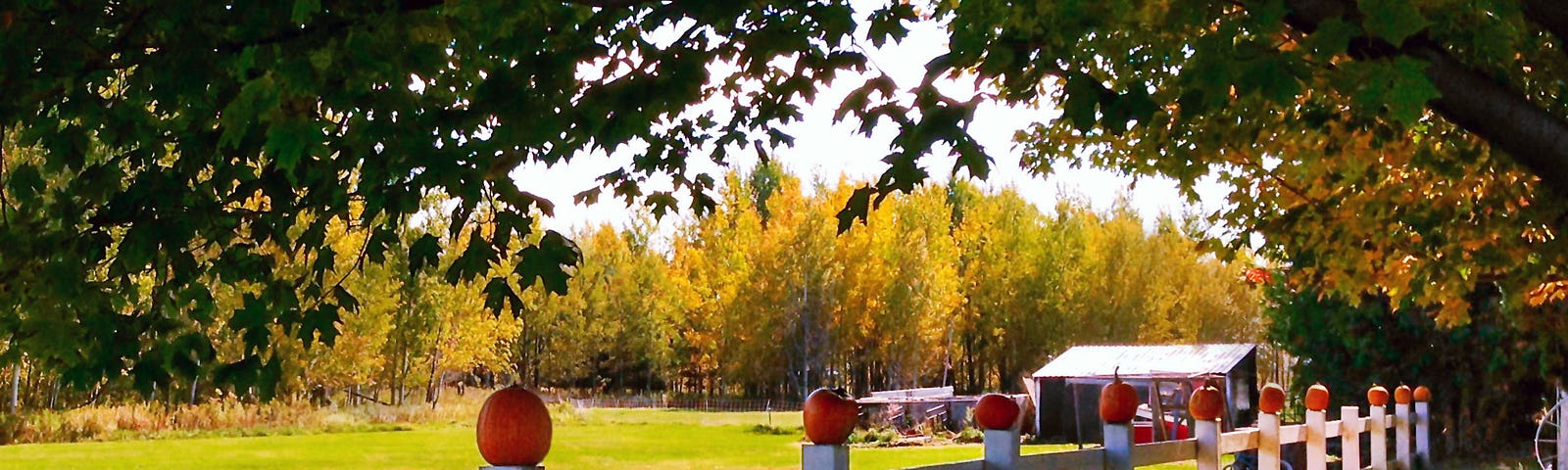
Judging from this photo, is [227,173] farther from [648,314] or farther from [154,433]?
[648,314]

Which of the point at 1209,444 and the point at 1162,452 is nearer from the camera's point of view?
the point at 1162,452

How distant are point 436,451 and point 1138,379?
13.5 meters

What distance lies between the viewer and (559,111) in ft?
14.2

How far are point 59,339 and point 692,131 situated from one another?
318 cm

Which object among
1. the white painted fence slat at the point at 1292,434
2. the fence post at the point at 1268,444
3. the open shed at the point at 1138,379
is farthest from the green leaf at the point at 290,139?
the open shed at the point at 1138,379

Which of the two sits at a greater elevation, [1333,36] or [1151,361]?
[1333,36]

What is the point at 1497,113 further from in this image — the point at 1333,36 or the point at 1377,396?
the point at 1377,396

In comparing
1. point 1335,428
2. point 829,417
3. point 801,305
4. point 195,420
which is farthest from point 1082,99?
point 801,305

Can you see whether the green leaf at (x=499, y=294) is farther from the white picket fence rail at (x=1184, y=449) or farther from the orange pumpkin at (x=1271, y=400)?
the orange pumpkin at (x=1271, y=400)

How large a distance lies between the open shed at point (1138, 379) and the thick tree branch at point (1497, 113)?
20.0 meters

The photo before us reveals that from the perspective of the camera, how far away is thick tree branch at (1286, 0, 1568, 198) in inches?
177

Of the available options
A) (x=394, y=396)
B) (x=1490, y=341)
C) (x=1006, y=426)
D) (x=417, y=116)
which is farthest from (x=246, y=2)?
(x=394, y=396)

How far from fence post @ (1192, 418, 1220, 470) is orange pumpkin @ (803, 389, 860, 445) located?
2.63 metres

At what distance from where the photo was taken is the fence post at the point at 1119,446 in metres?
4.61
